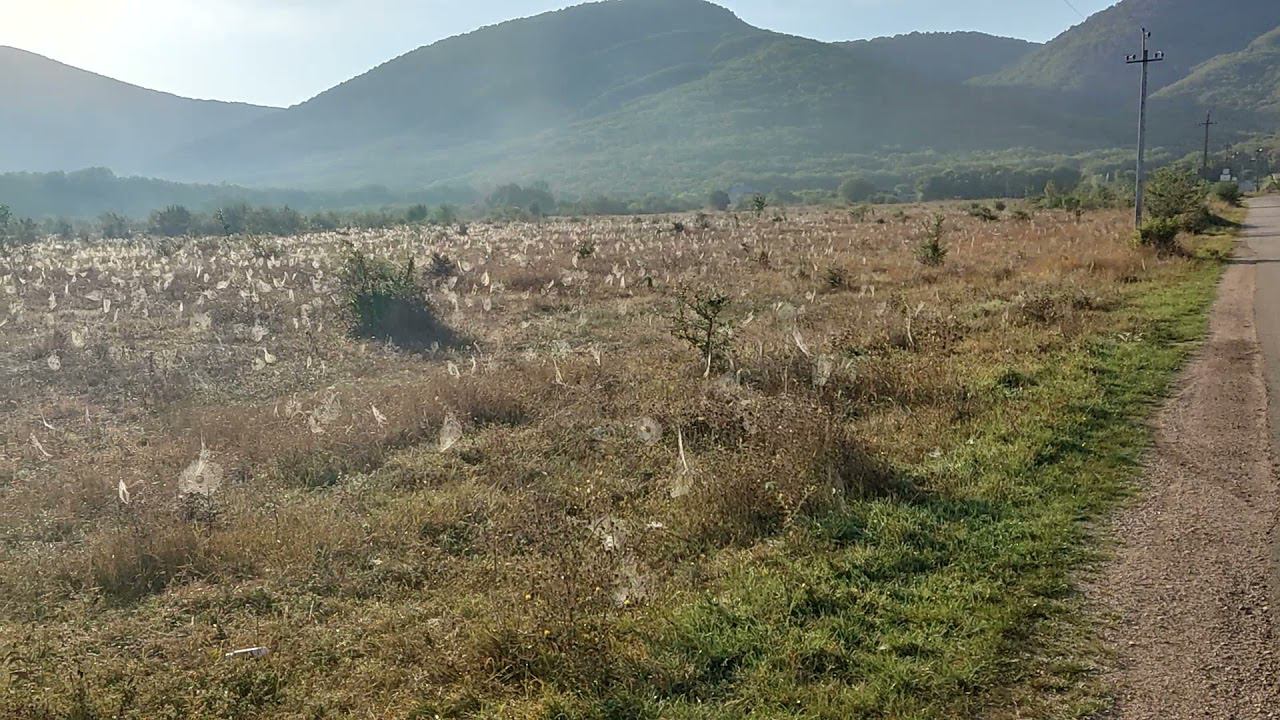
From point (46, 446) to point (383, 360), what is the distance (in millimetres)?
4801

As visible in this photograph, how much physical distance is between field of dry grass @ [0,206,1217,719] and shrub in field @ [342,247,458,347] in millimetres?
662

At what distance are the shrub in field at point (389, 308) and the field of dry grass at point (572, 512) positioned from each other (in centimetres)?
66

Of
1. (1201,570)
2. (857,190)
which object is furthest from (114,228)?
(857,190)

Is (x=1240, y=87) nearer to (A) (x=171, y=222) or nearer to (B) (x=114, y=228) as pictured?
(A) (x=171, y=222)

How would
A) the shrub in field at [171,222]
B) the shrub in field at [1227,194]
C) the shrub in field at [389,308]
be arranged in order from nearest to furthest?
the shrub in field at [389,308] → the shrub in field at [1227,194] → the shrub in field at [171,222]

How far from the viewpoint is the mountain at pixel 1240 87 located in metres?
146

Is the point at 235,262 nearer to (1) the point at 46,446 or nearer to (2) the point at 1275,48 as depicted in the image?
(1) the point at 46,446

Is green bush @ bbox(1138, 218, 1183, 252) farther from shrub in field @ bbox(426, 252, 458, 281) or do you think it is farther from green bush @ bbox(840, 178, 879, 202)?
green bush @ bbox(840, 178, 879, 202)

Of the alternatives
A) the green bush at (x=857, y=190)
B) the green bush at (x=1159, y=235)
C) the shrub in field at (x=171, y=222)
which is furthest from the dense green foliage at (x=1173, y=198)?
the green bush at (x=857, y=190)

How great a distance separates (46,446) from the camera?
883 cm

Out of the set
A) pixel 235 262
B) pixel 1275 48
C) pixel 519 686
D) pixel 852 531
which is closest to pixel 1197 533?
pixel 852 531

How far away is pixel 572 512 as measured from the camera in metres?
6.56

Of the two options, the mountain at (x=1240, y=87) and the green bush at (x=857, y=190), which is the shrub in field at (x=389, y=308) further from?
the mountain at (x=1240, y=87)

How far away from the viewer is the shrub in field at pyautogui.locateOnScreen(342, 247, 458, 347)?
14695 mm
